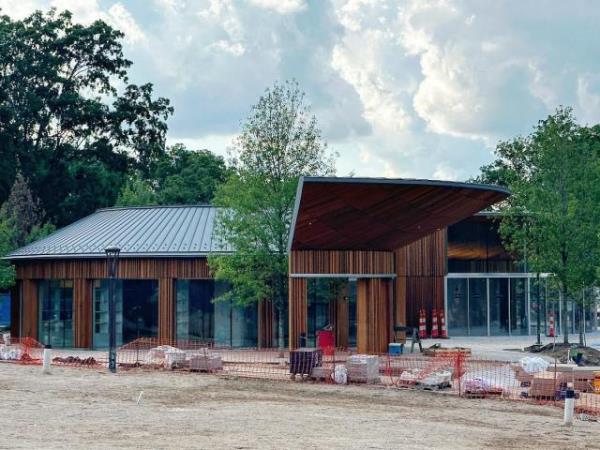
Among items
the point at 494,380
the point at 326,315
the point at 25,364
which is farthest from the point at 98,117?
the point at 494,380

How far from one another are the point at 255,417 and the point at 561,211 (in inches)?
969

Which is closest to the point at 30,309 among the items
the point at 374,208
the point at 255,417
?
the point at 374,208

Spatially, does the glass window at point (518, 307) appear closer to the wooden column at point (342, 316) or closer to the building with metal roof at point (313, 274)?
the building with metal roof at point (313, 274)

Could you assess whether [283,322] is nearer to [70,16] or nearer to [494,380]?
[494,380]

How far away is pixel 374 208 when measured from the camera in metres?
35.8

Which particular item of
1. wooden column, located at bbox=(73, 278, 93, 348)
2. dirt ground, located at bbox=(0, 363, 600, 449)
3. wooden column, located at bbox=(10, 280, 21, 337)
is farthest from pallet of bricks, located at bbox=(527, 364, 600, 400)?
wooden column, located at bbox=(10, 280, 21, 337)

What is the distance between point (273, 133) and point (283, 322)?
8023 mm

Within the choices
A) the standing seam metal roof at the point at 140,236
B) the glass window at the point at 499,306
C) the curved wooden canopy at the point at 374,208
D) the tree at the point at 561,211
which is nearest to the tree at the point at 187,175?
the standing seam metal roof at the point at 140,236

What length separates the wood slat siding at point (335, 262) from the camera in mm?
38844

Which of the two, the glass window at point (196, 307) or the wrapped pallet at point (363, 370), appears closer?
the wrapped pallet at point (363, 370)

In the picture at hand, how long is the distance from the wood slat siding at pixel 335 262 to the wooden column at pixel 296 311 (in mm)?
824

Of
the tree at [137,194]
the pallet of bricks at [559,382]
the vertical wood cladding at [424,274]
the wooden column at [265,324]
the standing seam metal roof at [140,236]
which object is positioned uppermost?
the tree at [137,194]

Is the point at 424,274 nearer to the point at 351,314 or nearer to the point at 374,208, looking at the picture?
the point at 351,314

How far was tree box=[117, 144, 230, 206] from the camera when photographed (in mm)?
87213
